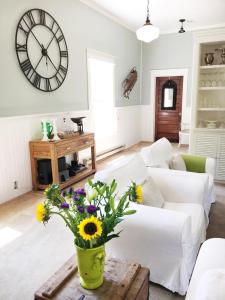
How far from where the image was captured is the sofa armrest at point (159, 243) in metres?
1.62

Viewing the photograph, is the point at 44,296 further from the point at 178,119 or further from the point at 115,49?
the point at 178,119

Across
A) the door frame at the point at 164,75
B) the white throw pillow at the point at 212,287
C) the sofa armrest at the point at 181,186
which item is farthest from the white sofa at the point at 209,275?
the door frame at the point at 164,75

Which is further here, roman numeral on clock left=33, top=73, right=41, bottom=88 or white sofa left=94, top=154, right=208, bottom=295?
roman numeral on clock left=33, top=73, right=41, bottom=88

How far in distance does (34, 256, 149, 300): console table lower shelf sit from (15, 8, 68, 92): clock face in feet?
9.76

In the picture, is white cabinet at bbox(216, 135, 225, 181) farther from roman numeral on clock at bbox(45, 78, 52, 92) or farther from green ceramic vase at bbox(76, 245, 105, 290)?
green ceramic vase at bbox(76, 245, 105, 290)

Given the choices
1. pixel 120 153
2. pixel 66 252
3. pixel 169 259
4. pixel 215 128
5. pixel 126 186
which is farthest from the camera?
pixel 120 153

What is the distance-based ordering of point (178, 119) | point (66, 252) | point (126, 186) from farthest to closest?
point (178, 119) < point (66, 252) < point (126, 186)

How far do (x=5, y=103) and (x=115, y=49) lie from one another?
11.2 ft

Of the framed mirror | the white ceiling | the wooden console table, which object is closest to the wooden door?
the framed mirror

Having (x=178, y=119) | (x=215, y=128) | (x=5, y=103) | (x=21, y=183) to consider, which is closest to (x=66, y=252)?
(x=21, y=183)

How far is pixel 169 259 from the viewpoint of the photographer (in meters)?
1.70

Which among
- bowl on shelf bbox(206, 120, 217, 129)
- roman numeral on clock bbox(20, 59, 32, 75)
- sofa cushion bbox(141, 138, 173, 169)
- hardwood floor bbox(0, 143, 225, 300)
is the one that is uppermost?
roman numeral on clock bbox(20, 59, 32, 75)

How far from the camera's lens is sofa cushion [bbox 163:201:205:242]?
6.22 feet

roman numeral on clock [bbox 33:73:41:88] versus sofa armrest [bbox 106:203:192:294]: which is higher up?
roman numeral on clock [bbox 33:73:41:88]
